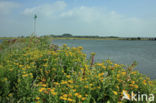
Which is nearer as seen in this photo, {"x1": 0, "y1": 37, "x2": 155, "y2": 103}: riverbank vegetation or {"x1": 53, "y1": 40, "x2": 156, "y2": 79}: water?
{"x1": 0, "y1": 37, "x2": 155, "y2": 103}: riverbank vegetation

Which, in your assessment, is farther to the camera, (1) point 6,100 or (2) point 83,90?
(1) point 6,100

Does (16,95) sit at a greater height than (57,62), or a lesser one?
lesser

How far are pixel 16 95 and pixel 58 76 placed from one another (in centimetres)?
117

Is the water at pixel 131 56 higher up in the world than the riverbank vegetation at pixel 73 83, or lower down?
lower down

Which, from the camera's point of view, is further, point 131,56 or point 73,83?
point 131,56

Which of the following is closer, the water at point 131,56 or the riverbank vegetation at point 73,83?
the riverbank vegetation at point 73,83

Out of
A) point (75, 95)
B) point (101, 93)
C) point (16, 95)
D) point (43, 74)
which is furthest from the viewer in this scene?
point (43, 74)

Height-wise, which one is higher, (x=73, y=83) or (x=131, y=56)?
(x=73, y=83)

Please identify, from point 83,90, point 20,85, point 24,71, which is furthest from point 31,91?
point 83,90

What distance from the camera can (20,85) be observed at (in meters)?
4.17

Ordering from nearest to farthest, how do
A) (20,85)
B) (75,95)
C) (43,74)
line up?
(75,95) < (20,85) < (43,74)

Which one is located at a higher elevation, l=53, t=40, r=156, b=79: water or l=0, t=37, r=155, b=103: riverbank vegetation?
l=0, t=37, r=155, b=103: riverbank vegetation

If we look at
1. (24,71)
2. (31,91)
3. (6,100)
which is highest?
(24,71)

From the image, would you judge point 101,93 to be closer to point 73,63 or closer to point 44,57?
point 73,63
